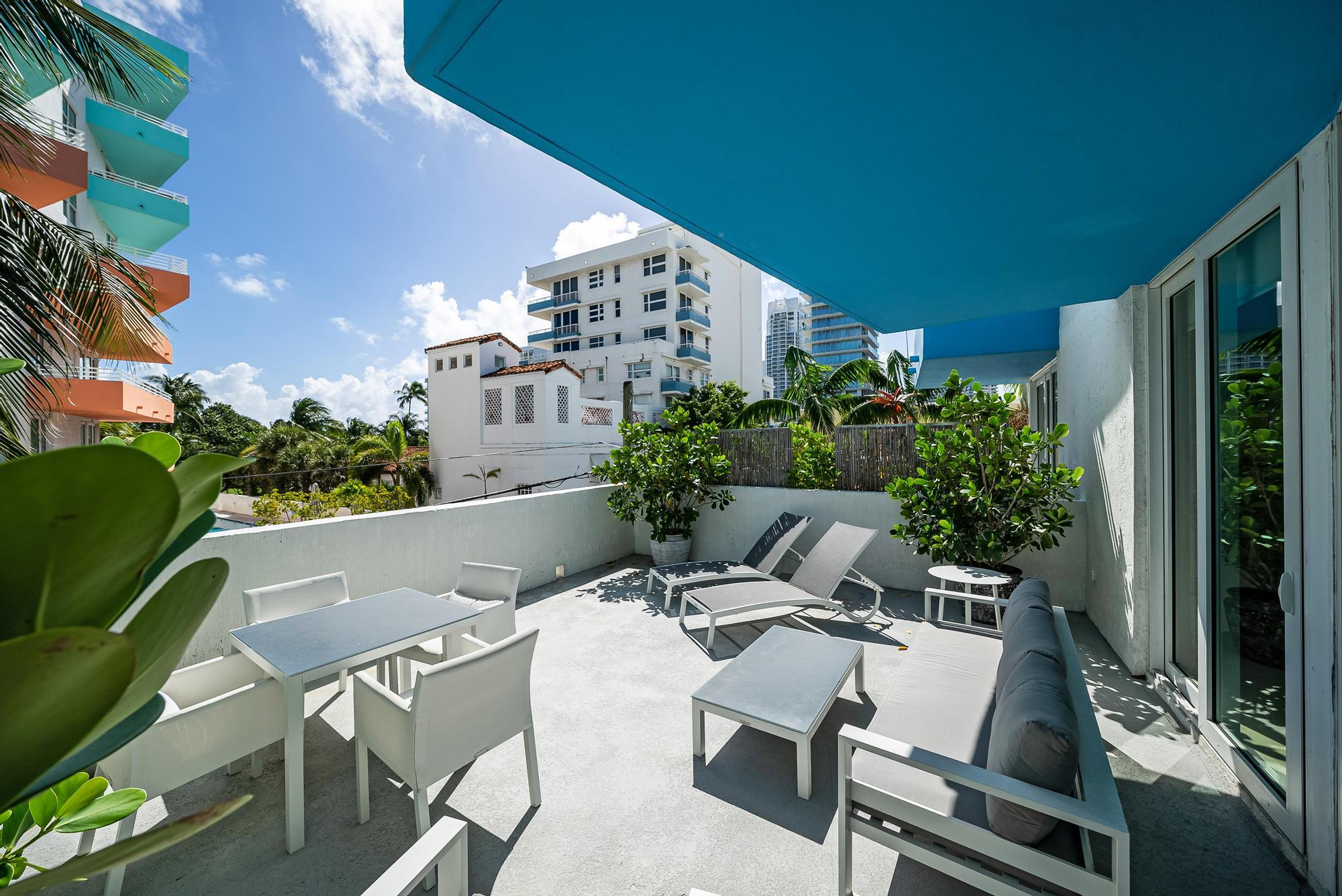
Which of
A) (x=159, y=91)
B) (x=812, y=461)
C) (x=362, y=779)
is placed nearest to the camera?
(x=362, y=779)

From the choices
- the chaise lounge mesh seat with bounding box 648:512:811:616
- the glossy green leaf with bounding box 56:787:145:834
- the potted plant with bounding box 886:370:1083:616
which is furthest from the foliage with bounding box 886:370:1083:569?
the glossy green leaf with bounding box 56:787:145:834

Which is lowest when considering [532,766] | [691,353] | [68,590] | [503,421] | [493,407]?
[532,766]

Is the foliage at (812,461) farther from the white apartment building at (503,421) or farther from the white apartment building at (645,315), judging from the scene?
the white apartment building at (645,315)

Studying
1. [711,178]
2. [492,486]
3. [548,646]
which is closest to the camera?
[711,178]

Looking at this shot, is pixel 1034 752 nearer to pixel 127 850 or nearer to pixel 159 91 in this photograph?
pixel 127 850

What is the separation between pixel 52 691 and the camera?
387 millimetres

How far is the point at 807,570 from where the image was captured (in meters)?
6.02

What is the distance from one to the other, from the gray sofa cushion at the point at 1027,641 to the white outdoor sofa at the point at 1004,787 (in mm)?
10

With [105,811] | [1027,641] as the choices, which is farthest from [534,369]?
[105,811]

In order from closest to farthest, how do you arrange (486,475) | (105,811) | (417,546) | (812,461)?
(105,811) → (417,546) → (812,461) → (486,475)

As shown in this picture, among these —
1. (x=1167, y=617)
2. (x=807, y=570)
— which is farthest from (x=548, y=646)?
(x=1167, y=617)

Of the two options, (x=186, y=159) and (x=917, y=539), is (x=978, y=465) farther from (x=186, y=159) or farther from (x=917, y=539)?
(x=186, y=159)

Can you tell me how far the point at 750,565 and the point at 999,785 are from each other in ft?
15.7

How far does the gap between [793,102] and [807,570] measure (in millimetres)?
4738
